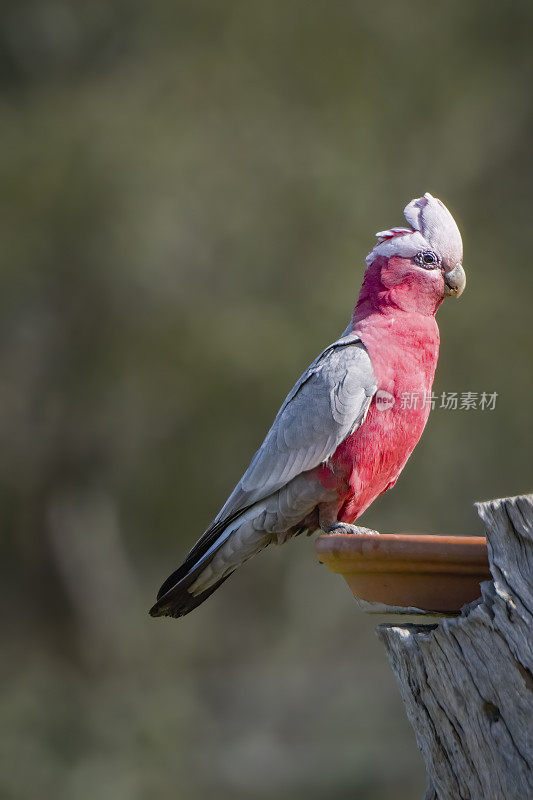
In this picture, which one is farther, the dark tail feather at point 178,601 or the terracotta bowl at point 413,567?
the dark tail feather at point 178,601

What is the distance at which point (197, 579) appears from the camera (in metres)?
2.70

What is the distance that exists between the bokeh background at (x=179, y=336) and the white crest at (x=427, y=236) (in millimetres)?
3976

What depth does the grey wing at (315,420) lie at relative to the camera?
8.22ft

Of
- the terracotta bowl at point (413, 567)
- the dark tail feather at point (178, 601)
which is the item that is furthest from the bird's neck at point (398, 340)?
the dark tail feather at point (178, 601)

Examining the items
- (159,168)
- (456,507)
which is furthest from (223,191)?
(456,507)

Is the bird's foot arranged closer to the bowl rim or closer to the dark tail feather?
the dark tail feather

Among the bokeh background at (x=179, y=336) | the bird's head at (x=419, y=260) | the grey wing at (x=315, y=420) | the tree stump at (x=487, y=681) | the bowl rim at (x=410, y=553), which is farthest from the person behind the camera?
the bokeh background at (x=179, y=336)

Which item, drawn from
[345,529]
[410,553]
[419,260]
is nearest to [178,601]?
[345,529]

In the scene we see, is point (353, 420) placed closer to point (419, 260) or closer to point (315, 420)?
point (315, 420)

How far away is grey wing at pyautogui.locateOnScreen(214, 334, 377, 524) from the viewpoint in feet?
8.22

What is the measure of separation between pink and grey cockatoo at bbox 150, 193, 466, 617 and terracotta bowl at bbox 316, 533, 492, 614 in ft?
1.91

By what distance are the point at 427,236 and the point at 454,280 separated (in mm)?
158

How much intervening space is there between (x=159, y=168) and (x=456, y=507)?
3.56 metres

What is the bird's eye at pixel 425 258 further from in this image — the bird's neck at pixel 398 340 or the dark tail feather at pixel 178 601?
the dark tail feather at pixel 178 601
